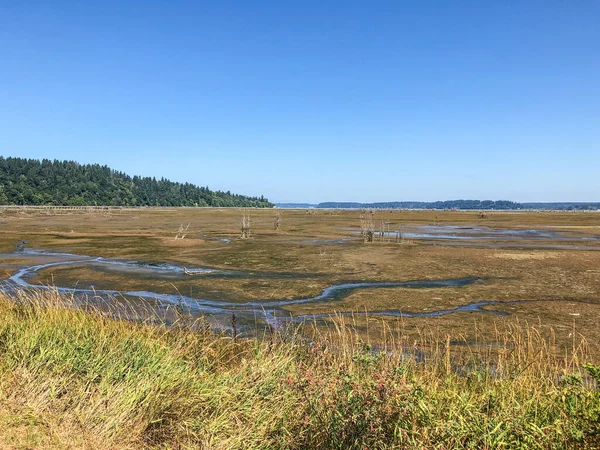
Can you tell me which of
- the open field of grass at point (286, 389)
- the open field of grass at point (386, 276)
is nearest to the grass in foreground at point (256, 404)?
the open field of grass at point (286, 389)

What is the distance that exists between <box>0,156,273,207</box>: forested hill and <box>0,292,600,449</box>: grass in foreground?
468ft

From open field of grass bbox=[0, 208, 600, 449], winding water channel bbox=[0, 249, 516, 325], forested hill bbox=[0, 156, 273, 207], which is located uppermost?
forested hill bbox=[0, 156, 273, 207]

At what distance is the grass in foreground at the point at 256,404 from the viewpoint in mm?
4055

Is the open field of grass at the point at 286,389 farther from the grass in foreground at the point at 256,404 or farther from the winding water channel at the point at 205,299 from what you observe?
the winding water channel at the point at 205,299

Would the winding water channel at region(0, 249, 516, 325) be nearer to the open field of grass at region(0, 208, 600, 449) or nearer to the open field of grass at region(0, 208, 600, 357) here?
the open field of grass at region(0, 208, 600, 357)

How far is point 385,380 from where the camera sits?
446 centimetres

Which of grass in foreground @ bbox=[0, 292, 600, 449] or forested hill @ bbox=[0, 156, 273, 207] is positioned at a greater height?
forested hill @ bbox=[0, 156, 273, 207]

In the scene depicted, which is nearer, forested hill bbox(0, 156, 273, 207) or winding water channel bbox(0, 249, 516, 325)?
winding water channel bbox(0, 249, 516, 325)

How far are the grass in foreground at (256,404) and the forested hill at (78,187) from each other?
14262 centimetres

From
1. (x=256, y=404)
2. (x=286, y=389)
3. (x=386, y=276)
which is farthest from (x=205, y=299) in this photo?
(x=256, y=404)

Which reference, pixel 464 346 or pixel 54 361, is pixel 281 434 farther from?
pixel 464 346

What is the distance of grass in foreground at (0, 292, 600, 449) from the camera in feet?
A: 13.3

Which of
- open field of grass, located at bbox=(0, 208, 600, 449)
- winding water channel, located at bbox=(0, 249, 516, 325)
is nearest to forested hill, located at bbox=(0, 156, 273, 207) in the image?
winding water channel, located at bbox=(0, 249, 516, 325)

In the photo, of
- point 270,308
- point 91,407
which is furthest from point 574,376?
point 270,308
